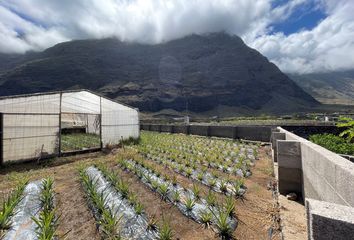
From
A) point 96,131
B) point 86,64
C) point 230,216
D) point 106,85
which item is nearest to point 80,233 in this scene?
point 230,216

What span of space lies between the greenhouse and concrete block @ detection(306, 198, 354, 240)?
1149cm

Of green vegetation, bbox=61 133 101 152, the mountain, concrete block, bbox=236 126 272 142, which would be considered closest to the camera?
green vegetation, bbox=61 133 101 152

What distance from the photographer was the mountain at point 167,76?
128m

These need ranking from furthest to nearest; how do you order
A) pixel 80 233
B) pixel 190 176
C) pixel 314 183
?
1. pixel 190 176
2. pixel 314 183
3. pixel 80 233

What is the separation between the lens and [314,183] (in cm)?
422

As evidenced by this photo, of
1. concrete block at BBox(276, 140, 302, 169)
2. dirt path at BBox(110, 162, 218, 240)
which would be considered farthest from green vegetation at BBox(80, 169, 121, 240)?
concrete block at BBox(276, 140, 302, 169)

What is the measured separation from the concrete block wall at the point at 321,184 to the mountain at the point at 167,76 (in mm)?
106168

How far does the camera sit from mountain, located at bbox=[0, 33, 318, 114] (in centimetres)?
12812

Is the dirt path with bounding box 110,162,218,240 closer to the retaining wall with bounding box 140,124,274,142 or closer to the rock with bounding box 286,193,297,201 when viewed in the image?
the rock with bounding box 286,193,297,201

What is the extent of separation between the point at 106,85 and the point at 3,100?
130300mm

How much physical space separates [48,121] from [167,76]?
462 ft

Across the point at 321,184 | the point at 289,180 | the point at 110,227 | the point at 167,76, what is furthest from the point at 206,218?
the point at 167,76

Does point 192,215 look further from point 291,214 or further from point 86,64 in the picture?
point 86,64

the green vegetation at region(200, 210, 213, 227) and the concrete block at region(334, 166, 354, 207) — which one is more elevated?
the concrete block at region(334, 166, 354, 207)
